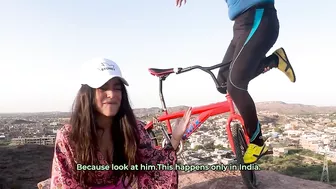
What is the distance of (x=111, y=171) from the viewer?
2055mm

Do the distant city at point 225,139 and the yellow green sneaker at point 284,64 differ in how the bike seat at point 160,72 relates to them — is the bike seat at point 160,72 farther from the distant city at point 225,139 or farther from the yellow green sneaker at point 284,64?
the yellow green sneaker at point 284,64

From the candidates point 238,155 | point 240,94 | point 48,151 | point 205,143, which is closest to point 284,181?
point 238,155

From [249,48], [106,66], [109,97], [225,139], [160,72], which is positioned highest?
[249,48]

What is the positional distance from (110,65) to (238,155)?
5.61 feet

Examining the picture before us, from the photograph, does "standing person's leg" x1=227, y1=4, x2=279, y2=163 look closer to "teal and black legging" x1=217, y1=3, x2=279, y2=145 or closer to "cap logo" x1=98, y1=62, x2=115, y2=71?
"teal and black legging" x1=217, y1=3, x2=279, y2=145

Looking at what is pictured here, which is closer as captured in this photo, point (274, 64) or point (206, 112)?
point (274, 64)

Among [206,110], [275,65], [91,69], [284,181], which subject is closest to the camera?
[91,69]

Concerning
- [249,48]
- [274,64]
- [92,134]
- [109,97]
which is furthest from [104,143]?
[274,64]

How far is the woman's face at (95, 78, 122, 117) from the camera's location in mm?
1872

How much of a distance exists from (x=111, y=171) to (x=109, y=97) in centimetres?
54

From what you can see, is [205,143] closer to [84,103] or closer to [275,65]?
[275,65]

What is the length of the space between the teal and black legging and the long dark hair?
3.44ft

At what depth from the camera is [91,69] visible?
73.0 inches

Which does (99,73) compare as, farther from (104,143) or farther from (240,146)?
(240,146)
